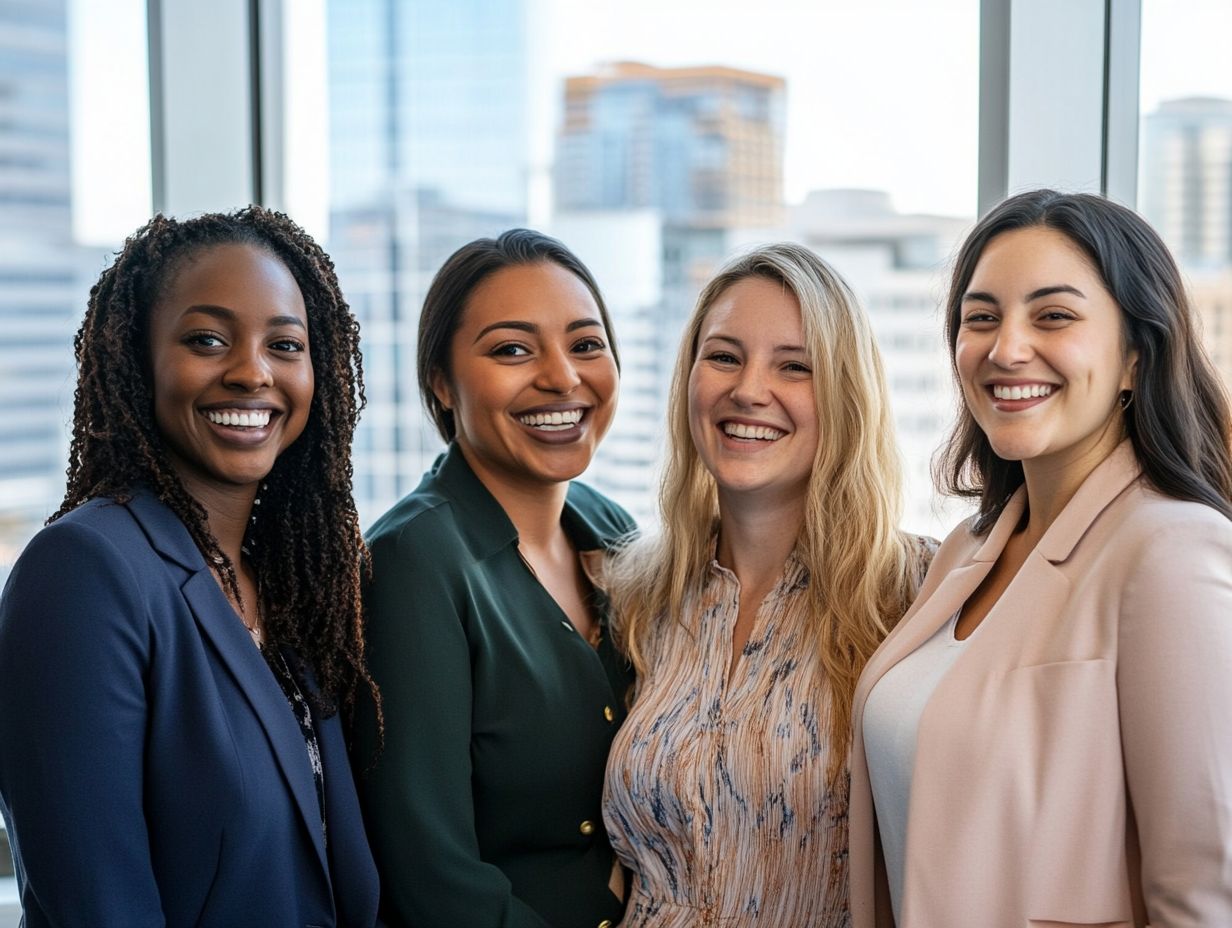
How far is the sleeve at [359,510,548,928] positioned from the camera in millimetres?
1864

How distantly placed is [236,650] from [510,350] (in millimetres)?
767

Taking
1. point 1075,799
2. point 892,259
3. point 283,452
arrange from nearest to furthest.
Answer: point 1075,799 → point 283,452 → point 892,259

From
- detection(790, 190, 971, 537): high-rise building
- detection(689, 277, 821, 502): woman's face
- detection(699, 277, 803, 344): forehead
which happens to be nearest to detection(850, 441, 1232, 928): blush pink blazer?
detection(689, 277, 821, 502): woman's face

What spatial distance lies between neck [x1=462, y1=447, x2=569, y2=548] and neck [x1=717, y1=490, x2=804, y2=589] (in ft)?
1.12

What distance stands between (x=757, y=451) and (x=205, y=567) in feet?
3.06

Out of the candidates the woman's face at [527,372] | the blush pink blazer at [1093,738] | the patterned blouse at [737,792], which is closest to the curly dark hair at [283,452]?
the woman's face at [527,372]

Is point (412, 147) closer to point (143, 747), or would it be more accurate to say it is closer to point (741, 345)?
point (741, 345)

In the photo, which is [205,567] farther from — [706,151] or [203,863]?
[706,151]

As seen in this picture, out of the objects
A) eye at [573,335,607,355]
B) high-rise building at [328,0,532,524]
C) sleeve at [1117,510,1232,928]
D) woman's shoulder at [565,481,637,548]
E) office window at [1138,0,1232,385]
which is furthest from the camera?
high-rise building at [328,0,532,524]

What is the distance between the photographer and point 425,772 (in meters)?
1.88

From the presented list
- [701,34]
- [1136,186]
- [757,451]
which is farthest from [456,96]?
[1136,186]

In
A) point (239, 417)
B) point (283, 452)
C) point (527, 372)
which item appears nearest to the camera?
point (239, 417)

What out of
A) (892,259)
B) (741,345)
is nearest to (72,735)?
(741,345)

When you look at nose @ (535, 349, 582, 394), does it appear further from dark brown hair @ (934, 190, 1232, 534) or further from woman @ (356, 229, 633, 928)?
dark brown hair @ (934, 190, 1232, 534)
